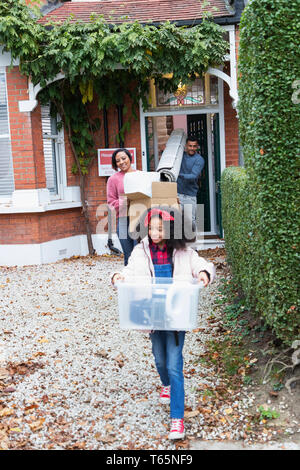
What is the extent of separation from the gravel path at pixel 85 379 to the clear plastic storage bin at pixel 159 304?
0.83m

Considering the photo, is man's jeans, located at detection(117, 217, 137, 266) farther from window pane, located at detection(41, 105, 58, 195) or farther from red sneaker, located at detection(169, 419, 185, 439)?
window pane, located at detection(41, 105, 58, 195)

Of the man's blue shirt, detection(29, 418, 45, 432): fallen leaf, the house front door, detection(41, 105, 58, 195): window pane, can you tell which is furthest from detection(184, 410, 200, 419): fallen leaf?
the house front door

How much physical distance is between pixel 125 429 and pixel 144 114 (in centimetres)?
807

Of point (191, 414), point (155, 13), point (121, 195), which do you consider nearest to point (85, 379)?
point (191, 414)

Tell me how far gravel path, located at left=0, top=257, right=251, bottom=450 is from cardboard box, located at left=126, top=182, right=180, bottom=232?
1.32 meters

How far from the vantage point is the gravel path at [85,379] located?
3.71 meters

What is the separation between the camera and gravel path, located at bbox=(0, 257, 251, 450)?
12.2 feet

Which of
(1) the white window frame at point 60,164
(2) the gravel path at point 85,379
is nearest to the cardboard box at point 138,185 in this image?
(2) the gravel path at point 85,379

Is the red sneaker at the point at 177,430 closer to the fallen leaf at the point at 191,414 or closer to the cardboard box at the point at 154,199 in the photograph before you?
the fallen leaf at the point at 191,414

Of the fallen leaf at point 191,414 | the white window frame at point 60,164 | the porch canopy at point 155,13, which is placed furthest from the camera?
the white window frame at point 60,164

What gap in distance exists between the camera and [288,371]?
4.03 metres

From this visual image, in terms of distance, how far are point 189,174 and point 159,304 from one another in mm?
5401

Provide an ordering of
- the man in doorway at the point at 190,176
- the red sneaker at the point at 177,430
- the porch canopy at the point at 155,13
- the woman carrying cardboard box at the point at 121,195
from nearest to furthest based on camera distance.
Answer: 1. the red sneaker at the point at 177,430
2. the woman carrying cardboard box at the point at 121,195
3. the man in doorway at the point at 190,176
4. the porch canopy at the point at 155,13
